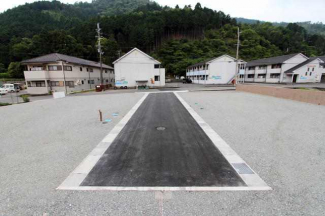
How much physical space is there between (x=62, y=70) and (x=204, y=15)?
76.5 metres

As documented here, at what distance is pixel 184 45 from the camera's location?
218ft

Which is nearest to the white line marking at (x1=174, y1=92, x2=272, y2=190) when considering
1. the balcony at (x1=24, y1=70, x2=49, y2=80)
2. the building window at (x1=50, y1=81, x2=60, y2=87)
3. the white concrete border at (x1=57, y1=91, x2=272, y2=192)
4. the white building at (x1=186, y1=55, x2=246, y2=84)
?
the white concrete border at (x1=57, y1=91, x2=272, y2=192)

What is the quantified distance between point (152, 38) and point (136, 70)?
135 ft

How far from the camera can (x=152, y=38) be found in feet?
218

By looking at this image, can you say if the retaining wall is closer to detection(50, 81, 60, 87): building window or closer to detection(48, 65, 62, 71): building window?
detection(48, 65, 62, 71): building window

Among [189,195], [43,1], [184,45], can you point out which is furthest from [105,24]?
[189,195]

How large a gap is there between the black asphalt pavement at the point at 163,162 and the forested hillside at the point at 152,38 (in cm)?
5095

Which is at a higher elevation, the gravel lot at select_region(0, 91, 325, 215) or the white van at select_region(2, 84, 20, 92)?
the white van at select_region(2, 84, 20, 92)

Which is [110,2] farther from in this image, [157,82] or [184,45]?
Answer: [157,82]

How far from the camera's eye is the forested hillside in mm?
51500

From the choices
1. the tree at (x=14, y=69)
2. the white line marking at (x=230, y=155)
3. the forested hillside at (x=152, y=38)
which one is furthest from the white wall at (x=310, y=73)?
the tree at (x=14, y=69)

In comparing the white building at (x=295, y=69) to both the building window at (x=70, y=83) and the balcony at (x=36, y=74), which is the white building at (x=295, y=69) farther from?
the balcony at (x=36, y=74)

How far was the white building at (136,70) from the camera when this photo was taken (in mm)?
31062

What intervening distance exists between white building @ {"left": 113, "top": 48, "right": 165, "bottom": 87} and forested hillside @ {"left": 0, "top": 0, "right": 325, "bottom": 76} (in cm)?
2245
